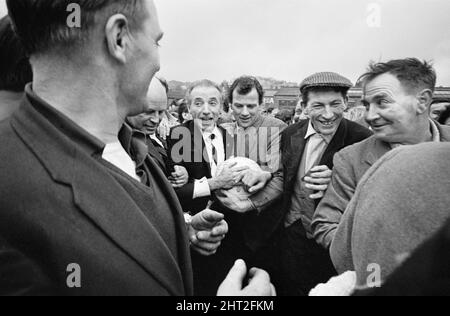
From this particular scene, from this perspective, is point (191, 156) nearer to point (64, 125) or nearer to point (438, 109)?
point (64, 125)

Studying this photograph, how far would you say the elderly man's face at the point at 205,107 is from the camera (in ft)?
9.96

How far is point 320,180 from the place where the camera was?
210 centimetres

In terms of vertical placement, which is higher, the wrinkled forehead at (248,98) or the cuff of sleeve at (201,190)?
the wrinkled forehead at (248,98)

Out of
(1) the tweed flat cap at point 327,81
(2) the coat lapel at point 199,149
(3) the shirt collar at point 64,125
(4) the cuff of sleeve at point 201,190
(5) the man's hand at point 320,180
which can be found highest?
(1) the tweed flat cap at point 327,81

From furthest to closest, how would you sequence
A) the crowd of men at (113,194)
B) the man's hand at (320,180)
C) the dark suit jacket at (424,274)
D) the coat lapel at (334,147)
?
the coat lapel at (334,147) → the man's hand at (320,180) → the crowd of men at (113,194) → the dark suit jacket at (424,274)

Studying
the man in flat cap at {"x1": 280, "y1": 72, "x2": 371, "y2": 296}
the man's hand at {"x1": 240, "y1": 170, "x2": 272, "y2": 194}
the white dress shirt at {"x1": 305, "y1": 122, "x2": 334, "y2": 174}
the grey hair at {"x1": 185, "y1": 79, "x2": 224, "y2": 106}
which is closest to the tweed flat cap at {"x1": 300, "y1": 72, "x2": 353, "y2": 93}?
the man in flat cap at {"x1": 280, "y1": 72, "x2": 371, "y2": 296}

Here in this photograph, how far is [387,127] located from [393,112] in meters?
0.10

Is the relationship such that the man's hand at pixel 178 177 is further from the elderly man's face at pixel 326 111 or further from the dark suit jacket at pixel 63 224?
the dark suit jacket at pixel 63 224

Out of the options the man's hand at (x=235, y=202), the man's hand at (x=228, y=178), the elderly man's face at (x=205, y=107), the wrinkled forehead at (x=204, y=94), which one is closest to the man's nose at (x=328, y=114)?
the man's hand at (x=228, y=178)

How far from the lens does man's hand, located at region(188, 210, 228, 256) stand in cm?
142

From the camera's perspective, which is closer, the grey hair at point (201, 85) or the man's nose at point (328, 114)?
the man's nose at point (328, 114)

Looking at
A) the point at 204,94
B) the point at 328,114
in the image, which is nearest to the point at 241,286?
the point at 328,114
